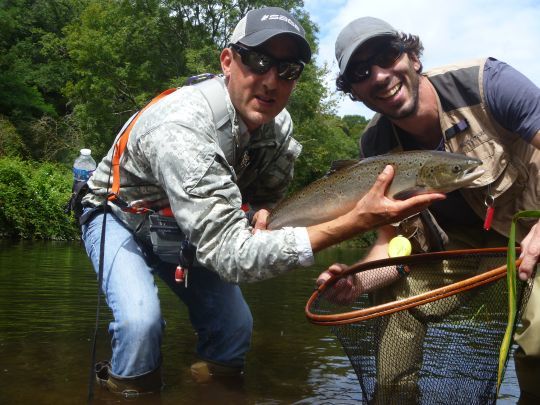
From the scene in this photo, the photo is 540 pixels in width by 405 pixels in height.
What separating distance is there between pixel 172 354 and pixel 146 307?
5.26ft

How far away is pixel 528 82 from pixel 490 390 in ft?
5.62

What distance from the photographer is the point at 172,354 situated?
16.8 feet

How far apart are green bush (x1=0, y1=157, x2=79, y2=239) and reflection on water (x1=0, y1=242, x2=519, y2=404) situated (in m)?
14.1

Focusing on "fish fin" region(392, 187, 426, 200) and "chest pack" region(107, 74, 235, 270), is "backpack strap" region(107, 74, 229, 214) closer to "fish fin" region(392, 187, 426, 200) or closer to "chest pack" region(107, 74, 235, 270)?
"chest pack" region(107, 74, 235, 270)

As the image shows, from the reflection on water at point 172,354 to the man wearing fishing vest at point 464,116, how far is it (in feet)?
3.15

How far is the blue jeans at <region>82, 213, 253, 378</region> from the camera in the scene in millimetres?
3637

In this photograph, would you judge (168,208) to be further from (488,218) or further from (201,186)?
(488,218)

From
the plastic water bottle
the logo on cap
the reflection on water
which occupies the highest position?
the logo on cap

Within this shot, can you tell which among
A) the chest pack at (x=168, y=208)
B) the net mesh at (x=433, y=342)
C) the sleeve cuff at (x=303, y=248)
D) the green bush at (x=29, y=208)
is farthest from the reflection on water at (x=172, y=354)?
the green bush at (x=29, y=208)

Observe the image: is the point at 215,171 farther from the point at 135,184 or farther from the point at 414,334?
the point at 414,334

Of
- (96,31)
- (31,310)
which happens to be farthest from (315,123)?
(31,310)

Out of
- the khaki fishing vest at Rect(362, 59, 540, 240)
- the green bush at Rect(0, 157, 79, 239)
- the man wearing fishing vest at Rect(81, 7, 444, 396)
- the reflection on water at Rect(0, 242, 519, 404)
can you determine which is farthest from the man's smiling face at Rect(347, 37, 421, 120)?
the green bush at Rect(0, 157, 79, 239)

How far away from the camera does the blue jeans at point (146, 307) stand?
3637 mm

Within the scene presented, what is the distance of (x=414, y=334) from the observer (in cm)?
339
